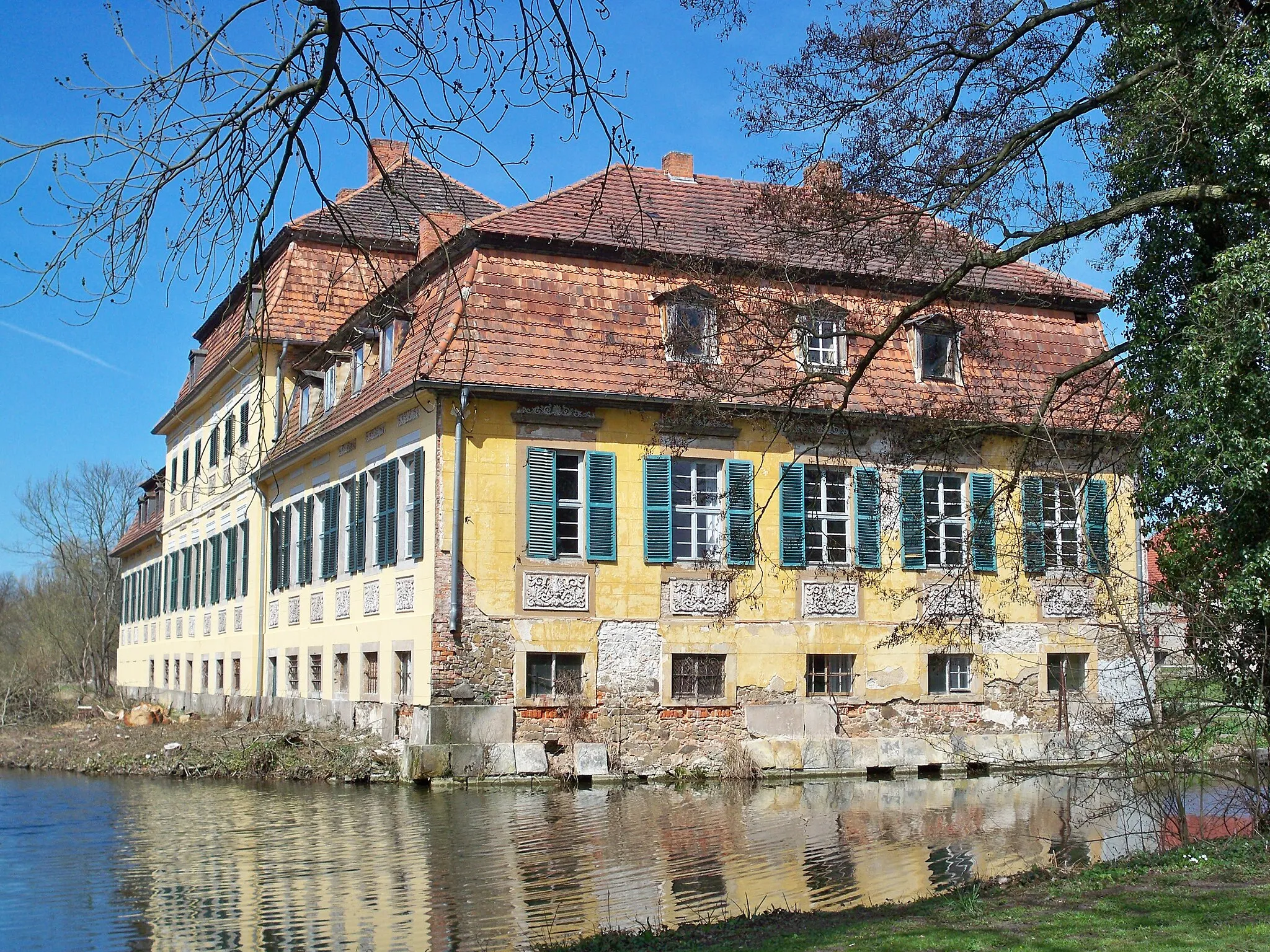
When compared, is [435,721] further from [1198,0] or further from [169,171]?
[169,171]

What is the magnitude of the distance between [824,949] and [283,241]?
25.1 m

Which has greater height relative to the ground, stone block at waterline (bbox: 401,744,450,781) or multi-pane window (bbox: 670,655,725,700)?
multi-pane window (bbox: 670,655,725,700)

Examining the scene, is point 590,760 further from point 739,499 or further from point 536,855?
point 536,855

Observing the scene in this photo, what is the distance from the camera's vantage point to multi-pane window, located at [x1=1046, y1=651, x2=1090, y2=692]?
25.1 m

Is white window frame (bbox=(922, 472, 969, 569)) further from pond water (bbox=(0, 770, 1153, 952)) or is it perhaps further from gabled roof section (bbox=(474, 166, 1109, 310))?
pond water (bbox=(0, 770, 1153, 952))

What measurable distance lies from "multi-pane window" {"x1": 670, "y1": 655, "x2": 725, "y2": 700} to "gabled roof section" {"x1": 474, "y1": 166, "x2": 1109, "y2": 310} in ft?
21.8

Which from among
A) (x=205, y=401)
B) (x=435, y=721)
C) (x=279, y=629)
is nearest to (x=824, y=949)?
(x=435, y=721)

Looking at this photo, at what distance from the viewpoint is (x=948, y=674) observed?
24422 millimetres

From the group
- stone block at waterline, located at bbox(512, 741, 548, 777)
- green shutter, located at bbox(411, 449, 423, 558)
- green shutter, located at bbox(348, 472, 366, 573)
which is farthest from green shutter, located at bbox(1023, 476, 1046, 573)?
green shutter, located at bbox(348, 472, 366, 573)

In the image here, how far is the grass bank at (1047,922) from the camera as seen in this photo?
25.0 feet

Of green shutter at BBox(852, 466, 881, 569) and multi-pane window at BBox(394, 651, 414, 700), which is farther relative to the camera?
green shutter at BBox(852, 466, 881, 569)

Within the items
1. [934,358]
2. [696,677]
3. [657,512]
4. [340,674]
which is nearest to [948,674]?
[696,677]

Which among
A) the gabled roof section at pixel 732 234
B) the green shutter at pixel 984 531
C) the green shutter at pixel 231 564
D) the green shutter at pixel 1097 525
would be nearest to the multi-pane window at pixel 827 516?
the green shutter at pixel 984 531

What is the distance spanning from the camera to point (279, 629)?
2988 cm
